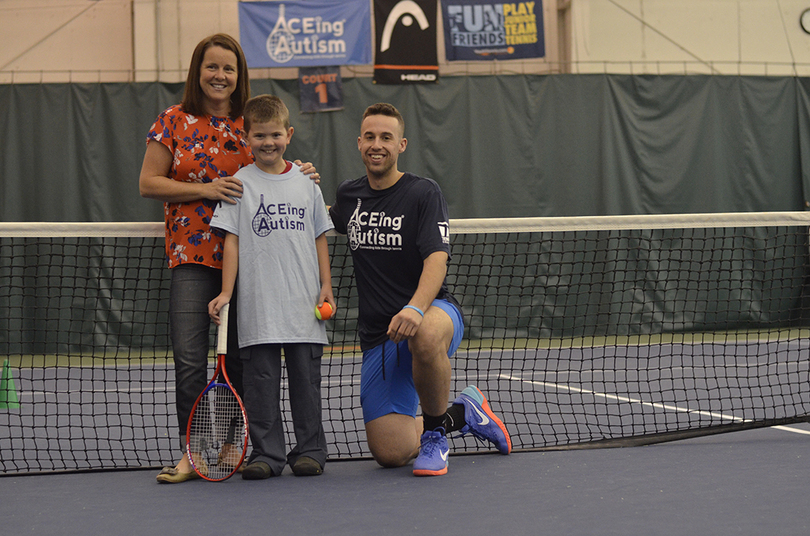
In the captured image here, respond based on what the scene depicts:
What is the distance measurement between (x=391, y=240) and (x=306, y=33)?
20.9 feet

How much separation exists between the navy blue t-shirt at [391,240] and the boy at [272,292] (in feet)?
0.63

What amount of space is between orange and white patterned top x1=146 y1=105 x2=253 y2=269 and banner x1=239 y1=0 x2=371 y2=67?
6051mm

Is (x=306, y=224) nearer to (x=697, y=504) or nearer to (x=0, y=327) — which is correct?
(x=697, y=504)

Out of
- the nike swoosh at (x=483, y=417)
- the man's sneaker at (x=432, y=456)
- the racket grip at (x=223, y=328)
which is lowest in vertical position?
the man's sneaker at (x=432, y=456)

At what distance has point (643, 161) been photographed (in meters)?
9.49

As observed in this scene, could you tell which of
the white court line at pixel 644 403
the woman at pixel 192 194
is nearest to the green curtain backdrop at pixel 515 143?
the white court line at pixel 644 403

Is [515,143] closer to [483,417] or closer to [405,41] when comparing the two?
[405,41]

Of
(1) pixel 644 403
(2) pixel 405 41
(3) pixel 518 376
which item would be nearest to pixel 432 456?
(1) pixel 644 403

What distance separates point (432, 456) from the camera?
121 inches

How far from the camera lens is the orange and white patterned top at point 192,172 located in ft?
10.00

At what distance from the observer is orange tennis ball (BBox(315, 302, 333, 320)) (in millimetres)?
3090

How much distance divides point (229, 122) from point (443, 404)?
134cm

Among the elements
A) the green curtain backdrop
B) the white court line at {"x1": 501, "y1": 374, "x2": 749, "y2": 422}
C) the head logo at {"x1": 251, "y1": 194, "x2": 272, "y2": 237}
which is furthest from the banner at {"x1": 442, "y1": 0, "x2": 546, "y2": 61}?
the head logo at {"x1": 251, "y1": 194, "x2": 272, "y2": 237}

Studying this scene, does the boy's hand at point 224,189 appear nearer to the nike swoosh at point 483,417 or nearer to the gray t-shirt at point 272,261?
the gray t-shirt at point 272,261
